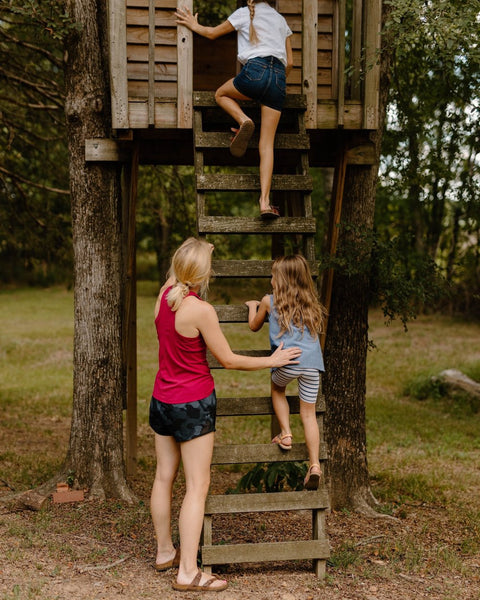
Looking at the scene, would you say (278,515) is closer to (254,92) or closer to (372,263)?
(372,263)

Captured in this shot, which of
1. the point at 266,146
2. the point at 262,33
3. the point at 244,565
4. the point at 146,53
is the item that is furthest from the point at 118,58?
the point at 244,565

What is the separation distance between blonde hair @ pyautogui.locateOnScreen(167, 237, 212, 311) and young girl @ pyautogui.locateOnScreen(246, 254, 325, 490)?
1.72 feet

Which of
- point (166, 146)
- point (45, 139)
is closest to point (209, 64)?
point (166, 146)

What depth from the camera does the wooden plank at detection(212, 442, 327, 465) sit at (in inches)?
188

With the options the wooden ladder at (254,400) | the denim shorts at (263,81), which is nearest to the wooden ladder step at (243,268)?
the wooden ladder at (254,400)

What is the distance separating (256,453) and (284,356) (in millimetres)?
718

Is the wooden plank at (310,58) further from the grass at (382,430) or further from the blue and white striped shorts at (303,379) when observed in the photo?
the grass at (382,430)

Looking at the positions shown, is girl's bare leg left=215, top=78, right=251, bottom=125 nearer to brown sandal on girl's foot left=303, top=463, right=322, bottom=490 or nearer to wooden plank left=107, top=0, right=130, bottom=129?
wooden plank left=107, top=0, right=130, bottom=129

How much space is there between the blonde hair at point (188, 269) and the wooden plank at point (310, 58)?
2198 millimetres

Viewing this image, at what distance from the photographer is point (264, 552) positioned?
15.5 feet

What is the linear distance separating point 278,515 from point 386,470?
2.63 meters

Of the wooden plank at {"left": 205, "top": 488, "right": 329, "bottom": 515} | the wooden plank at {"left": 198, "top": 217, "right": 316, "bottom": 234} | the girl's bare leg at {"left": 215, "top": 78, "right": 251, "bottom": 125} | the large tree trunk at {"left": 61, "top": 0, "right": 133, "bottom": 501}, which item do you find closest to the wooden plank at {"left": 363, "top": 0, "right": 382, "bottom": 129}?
the girl's bare leg at {"left": 215, "top": 78, "right": 251, "bottom": 125}

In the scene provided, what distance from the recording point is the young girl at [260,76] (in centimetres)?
538

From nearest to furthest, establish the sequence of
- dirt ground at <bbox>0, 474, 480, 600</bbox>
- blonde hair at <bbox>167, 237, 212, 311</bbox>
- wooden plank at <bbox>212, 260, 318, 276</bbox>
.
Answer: blonde hair at <bbox>167, 237, 212, 311</bbox> < dirt ground at <bbox>0, 474, 480, 600</bbox> < wooden plank at <bbox>212, 260, 318, 276</bbox>
